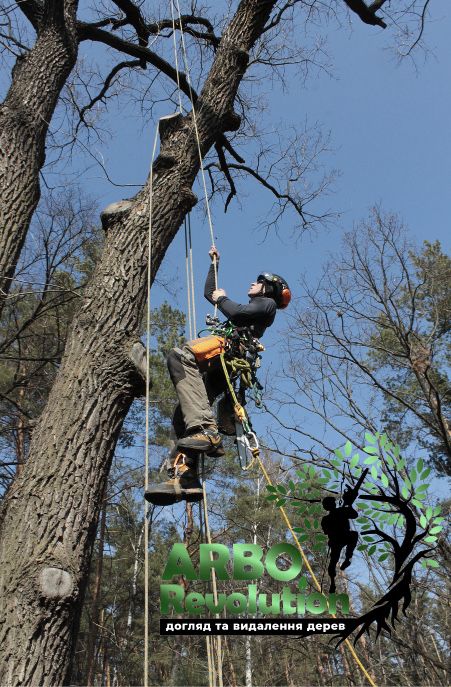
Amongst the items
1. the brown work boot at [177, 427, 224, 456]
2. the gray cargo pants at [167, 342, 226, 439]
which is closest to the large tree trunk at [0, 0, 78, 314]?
the gray cargo pants at [167, 342, 226, 439]

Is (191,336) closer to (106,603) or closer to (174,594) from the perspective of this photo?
(174,594)

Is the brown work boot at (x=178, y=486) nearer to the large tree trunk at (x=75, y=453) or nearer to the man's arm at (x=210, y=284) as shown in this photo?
the large tree trunk at (x=75, y=453)

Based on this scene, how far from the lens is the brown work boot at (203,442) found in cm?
268

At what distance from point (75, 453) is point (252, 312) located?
1.31 metres

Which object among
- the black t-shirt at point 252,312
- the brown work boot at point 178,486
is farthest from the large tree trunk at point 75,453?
the black t-shirt at point 252,312

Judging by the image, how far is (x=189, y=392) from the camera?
2.90 meters

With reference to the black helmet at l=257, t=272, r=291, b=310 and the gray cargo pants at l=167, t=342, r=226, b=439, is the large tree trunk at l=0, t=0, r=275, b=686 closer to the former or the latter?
the gray cargo pants at l=167, t=342, r=226, b=439

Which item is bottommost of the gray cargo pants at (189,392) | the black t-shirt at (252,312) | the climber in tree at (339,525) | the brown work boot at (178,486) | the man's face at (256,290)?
the climber in tree at (339,525)

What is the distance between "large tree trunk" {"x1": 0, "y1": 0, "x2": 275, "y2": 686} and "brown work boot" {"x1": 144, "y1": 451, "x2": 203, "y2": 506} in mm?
298

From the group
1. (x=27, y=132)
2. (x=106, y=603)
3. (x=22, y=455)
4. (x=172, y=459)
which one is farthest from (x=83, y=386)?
(x=106, y=603)

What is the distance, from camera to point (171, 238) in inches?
133

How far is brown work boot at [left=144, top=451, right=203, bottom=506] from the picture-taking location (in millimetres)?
2574

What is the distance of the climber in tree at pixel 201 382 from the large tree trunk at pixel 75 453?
33 centimetres

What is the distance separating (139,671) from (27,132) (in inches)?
563
